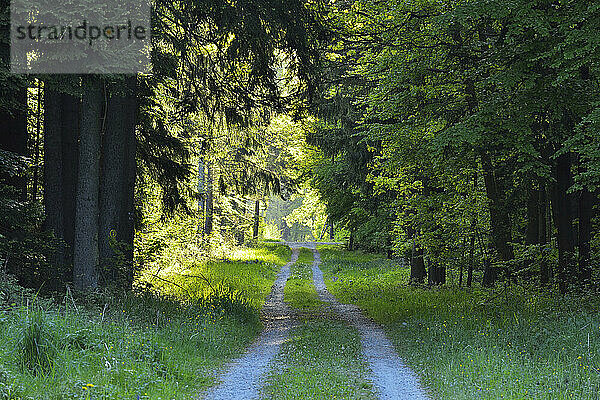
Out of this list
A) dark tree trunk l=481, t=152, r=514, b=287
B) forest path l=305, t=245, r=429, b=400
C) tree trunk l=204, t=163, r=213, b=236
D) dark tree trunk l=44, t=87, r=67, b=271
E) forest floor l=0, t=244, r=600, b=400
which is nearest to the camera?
forest floor l=0, t=244, r=600, b=400

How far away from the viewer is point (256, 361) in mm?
8930

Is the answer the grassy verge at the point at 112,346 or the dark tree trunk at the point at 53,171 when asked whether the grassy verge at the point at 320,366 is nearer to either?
the grassy verge at the point at 112,346

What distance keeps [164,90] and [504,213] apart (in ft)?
32.1

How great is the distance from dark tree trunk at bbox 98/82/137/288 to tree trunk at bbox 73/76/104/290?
63 cm

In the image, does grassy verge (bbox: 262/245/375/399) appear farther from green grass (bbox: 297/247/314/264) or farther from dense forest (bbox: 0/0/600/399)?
green grass (bbox: 297/247/314/264)

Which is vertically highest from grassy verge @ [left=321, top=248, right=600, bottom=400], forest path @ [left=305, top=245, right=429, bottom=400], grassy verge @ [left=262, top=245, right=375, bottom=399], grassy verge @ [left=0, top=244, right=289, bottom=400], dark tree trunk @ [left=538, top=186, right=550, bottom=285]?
dark tree trunk @ [left=538, top=186, right=550, bottom=285]

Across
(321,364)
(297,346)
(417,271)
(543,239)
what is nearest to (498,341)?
(321,364)

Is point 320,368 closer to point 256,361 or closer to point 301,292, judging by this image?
point 256,361

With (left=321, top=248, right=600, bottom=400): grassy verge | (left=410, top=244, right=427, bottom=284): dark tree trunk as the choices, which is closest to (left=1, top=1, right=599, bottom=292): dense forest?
(left=321, top=248, right=600, bottom=400): grassy verge

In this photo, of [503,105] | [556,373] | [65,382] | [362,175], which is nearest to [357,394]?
[556,373]

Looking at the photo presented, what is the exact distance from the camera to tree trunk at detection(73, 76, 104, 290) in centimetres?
1111

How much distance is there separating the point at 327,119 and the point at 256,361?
24.2 feet

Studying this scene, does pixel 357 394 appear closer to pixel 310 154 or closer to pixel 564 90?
pixel 564 90

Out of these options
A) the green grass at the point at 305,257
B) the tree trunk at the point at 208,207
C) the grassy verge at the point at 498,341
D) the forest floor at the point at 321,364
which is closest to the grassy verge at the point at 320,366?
the forest floor at the point at 321,364
